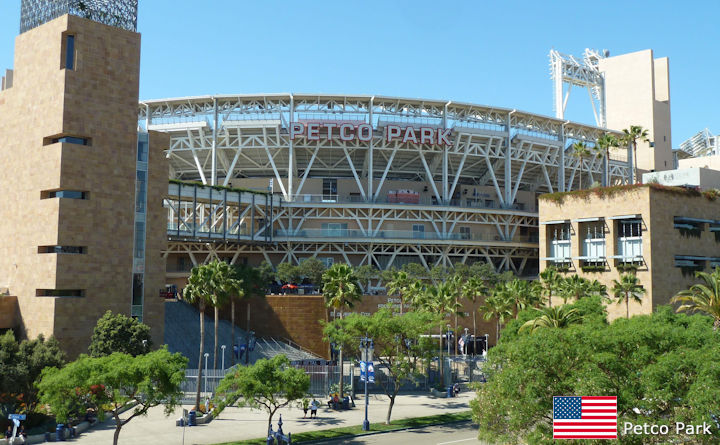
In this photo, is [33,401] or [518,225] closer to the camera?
[33,401]

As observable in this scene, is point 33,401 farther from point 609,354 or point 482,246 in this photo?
point 482,246

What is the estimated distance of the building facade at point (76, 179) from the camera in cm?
5106

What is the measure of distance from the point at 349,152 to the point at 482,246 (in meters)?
23.2

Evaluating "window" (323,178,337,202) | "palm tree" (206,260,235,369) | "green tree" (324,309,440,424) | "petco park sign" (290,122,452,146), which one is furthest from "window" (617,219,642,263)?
"window" (323,178,337,202)

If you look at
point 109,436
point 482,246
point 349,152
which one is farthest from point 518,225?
point 109,436

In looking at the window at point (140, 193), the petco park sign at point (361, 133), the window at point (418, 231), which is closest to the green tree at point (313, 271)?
the window at point (418, 231)

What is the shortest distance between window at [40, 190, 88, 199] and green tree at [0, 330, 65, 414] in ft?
37.7

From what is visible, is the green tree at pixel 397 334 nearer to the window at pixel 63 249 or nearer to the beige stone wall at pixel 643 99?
the window at pixel 63 249

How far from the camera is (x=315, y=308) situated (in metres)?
67.6

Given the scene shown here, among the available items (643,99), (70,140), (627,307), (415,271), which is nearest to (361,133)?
(415,271)

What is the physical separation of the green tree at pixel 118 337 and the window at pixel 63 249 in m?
5.68

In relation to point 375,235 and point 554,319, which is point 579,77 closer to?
point 375,235

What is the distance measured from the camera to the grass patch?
40.3 meters

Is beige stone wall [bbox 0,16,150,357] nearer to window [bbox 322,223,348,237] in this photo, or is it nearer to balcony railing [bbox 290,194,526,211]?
window [bbox 322,223,348,237]
